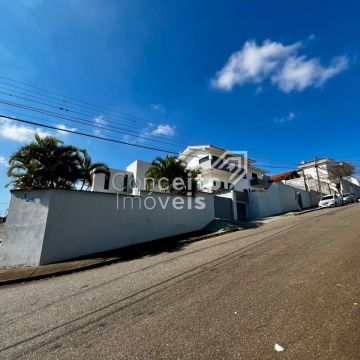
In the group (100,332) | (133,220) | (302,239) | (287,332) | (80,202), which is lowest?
(100,332)

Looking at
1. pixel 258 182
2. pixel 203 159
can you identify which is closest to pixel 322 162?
pixel 258 182

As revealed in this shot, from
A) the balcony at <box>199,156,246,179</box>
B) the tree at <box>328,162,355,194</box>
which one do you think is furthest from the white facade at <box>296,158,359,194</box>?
the balcony at <box>199,156,246,179</box>

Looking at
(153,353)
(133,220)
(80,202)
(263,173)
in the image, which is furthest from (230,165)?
(153,353)

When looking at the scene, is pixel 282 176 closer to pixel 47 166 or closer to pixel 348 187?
pixel 348 187

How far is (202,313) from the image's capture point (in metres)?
3.84

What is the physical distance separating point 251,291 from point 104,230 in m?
9.51

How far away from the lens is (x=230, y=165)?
34125mm

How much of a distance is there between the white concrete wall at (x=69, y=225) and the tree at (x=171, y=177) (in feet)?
11.5

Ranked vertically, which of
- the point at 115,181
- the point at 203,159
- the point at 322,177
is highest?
the point at 203,159

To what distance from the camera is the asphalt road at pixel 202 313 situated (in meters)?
2.91

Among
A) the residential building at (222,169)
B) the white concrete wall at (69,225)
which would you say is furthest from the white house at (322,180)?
the white concrete wall at (69,225)

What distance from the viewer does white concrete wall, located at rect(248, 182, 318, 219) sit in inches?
956

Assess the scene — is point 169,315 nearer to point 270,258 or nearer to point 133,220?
point 270,258

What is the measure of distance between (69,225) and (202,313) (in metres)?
9.47
